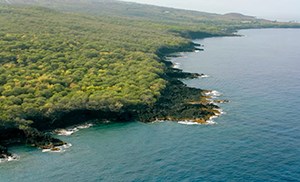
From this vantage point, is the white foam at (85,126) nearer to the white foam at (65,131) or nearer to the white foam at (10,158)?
the white foam at (65,131)

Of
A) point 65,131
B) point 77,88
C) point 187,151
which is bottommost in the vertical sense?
point 65,131

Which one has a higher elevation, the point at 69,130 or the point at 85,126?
the point at 85,126

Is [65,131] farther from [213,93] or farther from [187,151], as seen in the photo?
[213,93]

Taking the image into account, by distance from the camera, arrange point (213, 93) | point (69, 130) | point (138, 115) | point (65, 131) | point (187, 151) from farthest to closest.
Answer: point (213, 93) < point (138, 115) < point (69, 130) < point (65, 131) < point (187, 151)

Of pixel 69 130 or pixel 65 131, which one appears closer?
pixel 65 131

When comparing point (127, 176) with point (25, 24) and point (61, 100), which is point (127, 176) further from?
point (25, 24)

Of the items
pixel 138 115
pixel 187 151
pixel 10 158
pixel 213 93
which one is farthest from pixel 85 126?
pixel 213 93

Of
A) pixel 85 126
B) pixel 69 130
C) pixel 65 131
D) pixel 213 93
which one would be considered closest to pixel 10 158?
pixel 65 131

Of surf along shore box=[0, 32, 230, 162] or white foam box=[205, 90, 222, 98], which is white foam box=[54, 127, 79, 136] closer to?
surf along shore box=[0, 32, 230, 162]

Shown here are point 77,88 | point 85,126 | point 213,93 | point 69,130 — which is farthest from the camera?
point 213,93

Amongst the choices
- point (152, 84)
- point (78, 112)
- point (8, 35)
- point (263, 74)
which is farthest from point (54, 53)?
point (263, 74)
